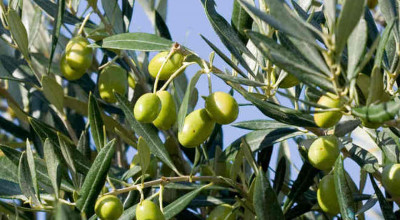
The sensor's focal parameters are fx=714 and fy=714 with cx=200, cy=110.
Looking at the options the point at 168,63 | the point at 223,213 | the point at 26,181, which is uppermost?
the point at 168,63

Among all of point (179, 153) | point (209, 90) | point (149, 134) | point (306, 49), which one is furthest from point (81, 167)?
point (306, 49)

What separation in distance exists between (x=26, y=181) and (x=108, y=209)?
Answer: 0.21 m

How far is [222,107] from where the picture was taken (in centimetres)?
140

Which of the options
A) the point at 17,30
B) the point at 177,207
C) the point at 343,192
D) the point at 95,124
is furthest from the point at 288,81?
the point at 17,30

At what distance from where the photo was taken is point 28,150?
142cm

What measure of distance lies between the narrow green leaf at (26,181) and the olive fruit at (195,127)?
1.05ft

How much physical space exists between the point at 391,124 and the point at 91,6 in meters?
→ 0.98

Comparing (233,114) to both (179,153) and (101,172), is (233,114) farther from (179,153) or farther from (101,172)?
(179,153)

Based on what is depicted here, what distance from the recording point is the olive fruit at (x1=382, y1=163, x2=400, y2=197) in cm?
138

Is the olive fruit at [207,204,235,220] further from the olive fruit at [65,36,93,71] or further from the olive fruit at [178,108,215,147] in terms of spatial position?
the olive fruit at [65,36,93,71]

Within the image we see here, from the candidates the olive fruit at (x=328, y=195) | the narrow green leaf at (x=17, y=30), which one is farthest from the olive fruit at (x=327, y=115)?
the narrow green leaf at (x=17, y=30)

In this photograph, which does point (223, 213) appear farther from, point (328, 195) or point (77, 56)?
point (77, 56)

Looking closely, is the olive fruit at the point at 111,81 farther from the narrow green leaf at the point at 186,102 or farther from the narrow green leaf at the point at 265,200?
the narrow green leaf at the point at 265,200

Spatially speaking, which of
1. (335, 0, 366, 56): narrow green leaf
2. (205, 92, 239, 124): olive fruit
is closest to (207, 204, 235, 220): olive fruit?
(205, 92, 239, 124): olive fruit
